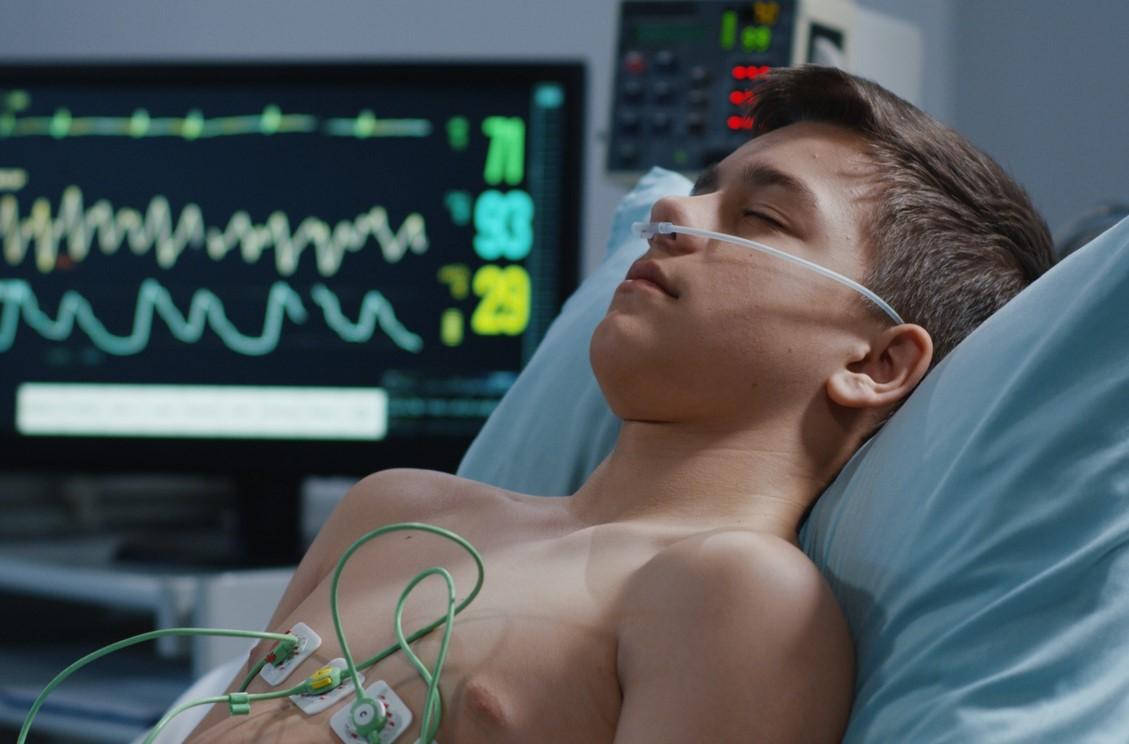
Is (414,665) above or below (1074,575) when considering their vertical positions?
below

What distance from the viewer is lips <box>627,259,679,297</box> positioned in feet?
3.21

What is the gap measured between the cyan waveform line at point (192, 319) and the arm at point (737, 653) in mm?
1213

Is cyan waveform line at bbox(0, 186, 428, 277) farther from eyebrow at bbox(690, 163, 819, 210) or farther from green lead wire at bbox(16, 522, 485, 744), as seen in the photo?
green lead wire at bbox(16, 522, 485, 744)

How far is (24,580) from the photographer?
176 centimetres

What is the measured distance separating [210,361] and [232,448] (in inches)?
5.1

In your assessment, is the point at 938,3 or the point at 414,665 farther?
the point at 938,3

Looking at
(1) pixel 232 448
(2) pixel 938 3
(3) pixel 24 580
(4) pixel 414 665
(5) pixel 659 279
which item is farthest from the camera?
(2) pixel 938 3

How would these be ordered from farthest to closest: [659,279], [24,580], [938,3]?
[938,3], [24,580], [659,279]

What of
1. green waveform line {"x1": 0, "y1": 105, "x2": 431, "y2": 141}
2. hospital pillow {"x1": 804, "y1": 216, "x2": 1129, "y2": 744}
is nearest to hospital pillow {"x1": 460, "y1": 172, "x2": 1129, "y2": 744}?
hospital pillow {"x1": 804, "y1": 216, "x2": 1129, "y2": 744}

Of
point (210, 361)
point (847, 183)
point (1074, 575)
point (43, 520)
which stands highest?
point (847, 183)

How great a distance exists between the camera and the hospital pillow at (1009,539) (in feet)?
2.41

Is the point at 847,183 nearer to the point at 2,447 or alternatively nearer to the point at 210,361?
the point at 210,361

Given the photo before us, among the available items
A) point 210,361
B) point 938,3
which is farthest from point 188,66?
point 938,3

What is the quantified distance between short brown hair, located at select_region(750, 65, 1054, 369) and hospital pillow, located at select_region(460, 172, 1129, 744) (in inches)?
4.5
